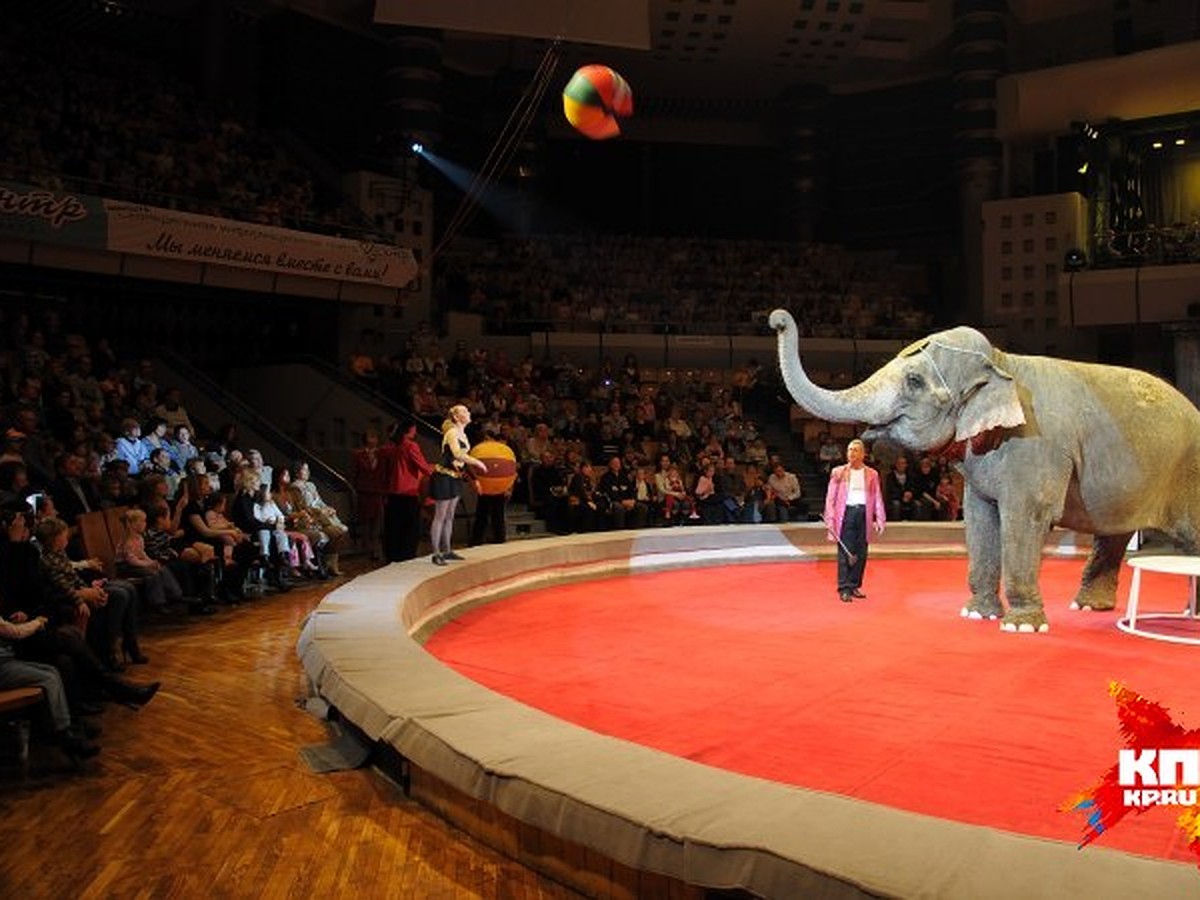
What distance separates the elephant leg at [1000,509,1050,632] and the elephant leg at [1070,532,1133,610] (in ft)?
3.64

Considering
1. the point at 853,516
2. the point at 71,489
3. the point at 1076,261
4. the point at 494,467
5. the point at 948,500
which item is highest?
the point at 1076,261

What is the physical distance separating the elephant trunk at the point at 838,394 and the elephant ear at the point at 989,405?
487 mm

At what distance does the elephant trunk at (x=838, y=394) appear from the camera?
710cm

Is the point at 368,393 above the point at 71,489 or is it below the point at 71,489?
above

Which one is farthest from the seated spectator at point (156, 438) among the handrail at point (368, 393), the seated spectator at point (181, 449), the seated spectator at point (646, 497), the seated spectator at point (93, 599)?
the seated spectator at point (646, 497)

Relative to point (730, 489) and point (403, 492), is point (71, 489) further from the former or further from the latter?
point (730, 489)

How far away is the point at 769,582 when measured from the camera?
980cm

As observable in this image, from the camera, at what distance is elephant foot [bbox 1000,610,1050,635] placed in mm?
6945

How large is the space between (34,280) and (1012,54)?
22054 millimetres

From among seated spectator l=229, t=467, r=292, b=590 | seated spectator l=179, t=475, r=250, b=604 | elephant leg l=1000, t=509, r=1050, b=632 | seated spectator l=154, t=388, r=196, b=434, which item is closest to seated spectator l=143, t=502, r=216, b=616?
seated spectator l=179, t=475, r=250, b=604

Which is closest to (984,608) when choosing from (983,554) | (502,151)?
(983,554)

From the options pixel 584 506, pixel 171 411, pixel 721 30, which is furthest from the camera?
pixel 721 30

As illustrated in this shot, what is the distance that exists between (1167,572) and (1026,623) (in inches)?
41.7

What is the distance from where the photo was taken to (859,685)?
18.5ft
